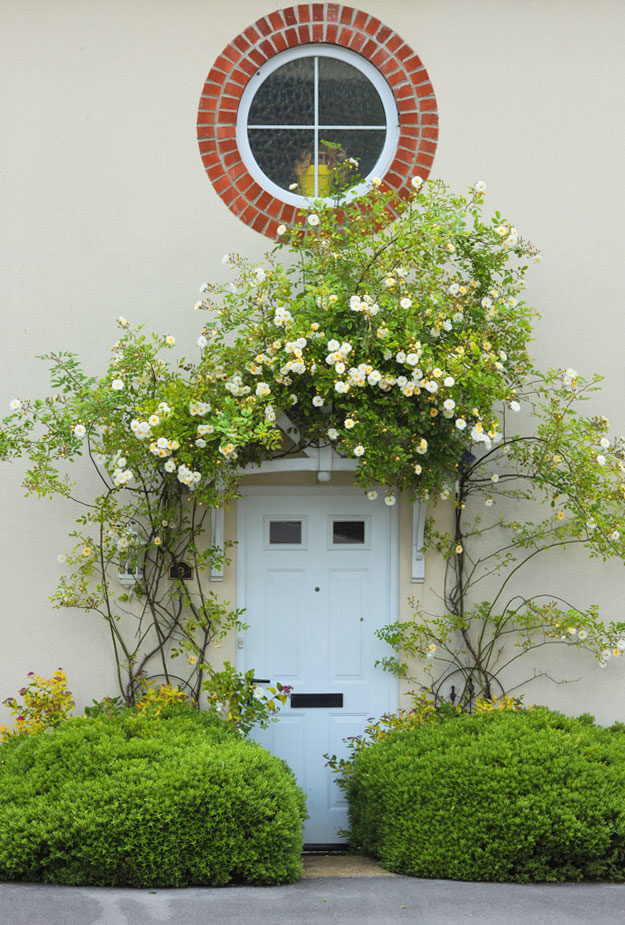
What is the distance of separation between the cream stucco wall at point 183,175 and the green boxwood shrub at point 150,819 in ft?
4.04

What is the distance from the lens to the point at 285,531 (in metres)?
5.77

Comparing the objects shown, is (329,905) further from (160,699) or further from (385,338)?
(385,338)

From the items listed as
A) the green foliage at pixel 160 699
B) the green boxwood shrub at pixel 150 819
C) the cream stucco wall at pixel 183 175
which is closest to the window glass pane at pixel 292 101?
the cream stucco wall at pixel 183 175

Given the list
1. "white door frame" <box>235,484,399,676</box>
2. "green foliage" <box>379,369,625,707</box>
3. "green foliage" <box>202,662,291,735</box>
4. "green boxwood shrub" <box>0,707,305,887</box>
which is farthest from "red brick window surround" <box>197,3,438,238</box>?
"green boxwood shrub" <box>0,707,305,887</box>

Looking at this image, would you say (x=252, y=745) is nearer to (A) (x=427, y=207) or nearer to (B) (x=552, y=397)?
(B) (x=552, y=397)

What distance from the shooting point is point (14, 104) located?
5711mm

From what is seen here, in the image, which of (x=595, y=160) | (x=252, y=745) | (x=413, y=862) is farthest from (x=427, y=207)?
(x=413, y=862)

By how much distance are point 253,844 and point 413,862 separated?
776mm

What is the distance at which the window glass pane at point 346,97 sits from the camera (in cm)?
581

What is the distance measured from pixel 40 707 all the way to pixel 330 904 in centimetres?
211

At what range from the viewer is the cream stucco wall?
18.7ft

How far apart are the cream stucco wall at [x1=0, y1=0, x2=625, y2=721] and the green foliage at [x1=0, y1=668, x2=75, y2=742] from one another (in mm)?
357

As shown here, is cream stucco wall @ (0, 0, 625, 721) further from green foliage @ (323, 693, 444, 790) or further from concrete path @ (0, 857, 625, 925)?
concrete path @ (0, 857, 625, 925)

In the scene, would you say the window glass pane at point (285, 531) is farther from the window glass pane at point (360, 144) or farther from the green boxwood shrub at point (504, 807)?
the window glass pane at point (360, 144)
